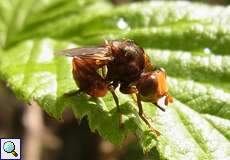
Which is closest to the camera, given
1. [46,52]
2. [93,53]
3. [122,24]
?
[93,53]

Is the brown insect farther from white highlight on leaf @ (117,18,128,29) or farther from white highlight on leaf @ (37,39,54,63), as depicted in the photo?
white highlight on leaf @ (117,18,128,29)

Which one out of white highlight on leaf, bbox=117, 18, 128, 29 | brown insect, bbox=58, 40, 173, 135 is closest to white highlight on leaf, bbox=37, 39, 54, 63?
white highlight on leaf, bbox=117, 18, 128, 29

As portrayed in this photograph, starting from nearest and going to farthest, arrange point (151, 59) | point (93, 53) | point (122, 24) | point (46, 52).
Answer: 1. point (93, 53)
2. point (151, 59)
3. point (46, 52)
4. point (122, 24)

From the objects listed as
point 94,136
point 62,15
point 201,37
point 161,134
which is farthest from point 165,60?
point 94,136

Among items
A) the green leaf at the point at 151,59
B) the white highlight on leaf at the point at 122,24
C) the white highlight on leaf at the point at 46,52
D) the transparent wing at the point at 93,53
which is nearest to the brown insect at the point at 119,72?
the transparent wing at the point at 93,53

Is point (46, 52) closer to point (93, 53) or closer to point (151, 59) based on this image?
point (151, 59)

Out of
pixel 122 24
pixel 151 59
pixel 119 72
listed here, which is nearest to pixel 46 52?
pixel 122 24
